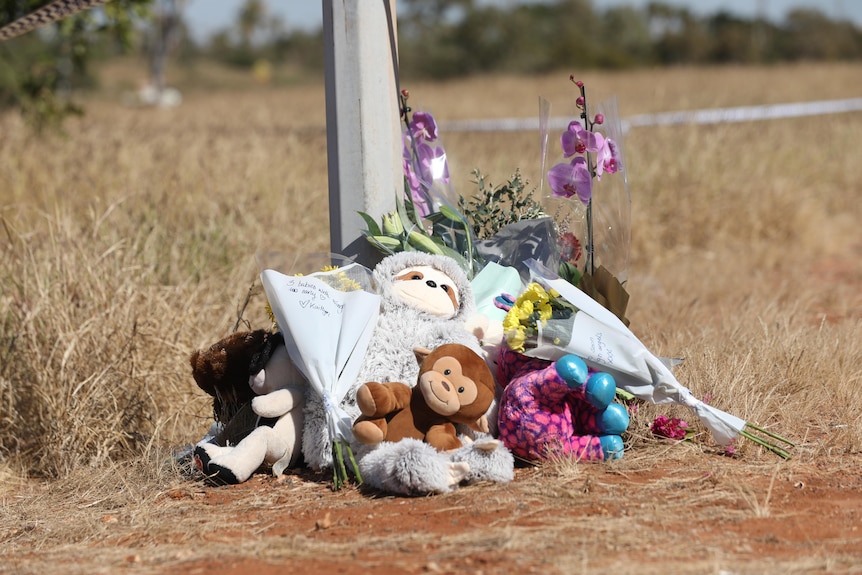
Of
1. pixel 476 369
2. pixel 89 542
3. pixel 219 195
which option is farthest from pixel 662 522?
pixel 219 195

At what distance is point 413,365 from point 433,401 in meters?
0.30

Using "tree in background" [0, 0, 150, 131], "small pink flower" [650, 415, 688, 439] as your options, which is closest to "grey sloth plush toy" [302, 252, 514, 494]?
"small pink flower" [650, 415, 688, 439]

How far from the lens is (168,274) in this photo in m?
5.17

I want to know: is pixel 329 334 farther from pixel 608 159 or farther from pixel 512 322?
pixel 608 159

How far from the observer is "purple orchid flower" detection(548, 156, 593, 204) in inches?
135

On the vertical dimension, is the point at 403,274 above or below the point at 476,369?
above

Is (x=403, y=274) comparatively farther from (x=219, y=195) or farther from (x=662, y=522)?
(x=219, y=195)

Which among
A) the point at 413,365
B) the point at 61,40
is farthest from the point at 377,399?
the point at 61,40

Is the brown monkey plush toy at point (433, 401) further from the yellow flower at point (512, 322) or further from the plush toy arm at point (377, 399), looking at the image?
the yellow flower at point (512, 322)

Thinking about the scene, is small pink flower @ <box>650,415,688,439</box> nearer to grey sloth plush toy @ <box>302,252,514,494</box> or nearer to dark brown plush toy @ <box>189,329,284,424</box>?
grey sloth plush toy @ <box>302,252,514,494</box>

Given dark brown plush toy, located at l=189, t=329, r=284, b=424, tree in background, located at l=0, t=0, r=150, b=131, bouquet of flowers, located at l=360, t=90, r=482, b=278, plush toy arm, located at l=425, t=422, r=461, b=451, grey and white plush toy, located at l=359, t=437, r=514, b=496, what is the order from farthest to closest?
tree in background, located at l=0, t=0, r=150, b=131 → bouquet of flowers, located at l=360, t=90, r=482, b=278 → dark brown plush toy, located at l=189, t=329, r=284, b=424 → plush toy arm, located at l=425, t=422, r=461, b=451 → grey and white plush toy, located at l=359, t=437, r=514, b=496

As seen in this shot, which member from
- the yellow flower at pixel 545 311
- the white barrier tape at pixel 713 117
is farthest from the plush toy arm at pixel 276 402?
the white barrier tape at pixel 713 117

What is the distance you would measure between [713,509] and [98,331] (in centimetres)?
279

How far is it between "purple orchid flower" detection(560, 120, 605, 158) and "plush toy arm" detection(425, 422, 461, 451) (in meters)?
1.10
